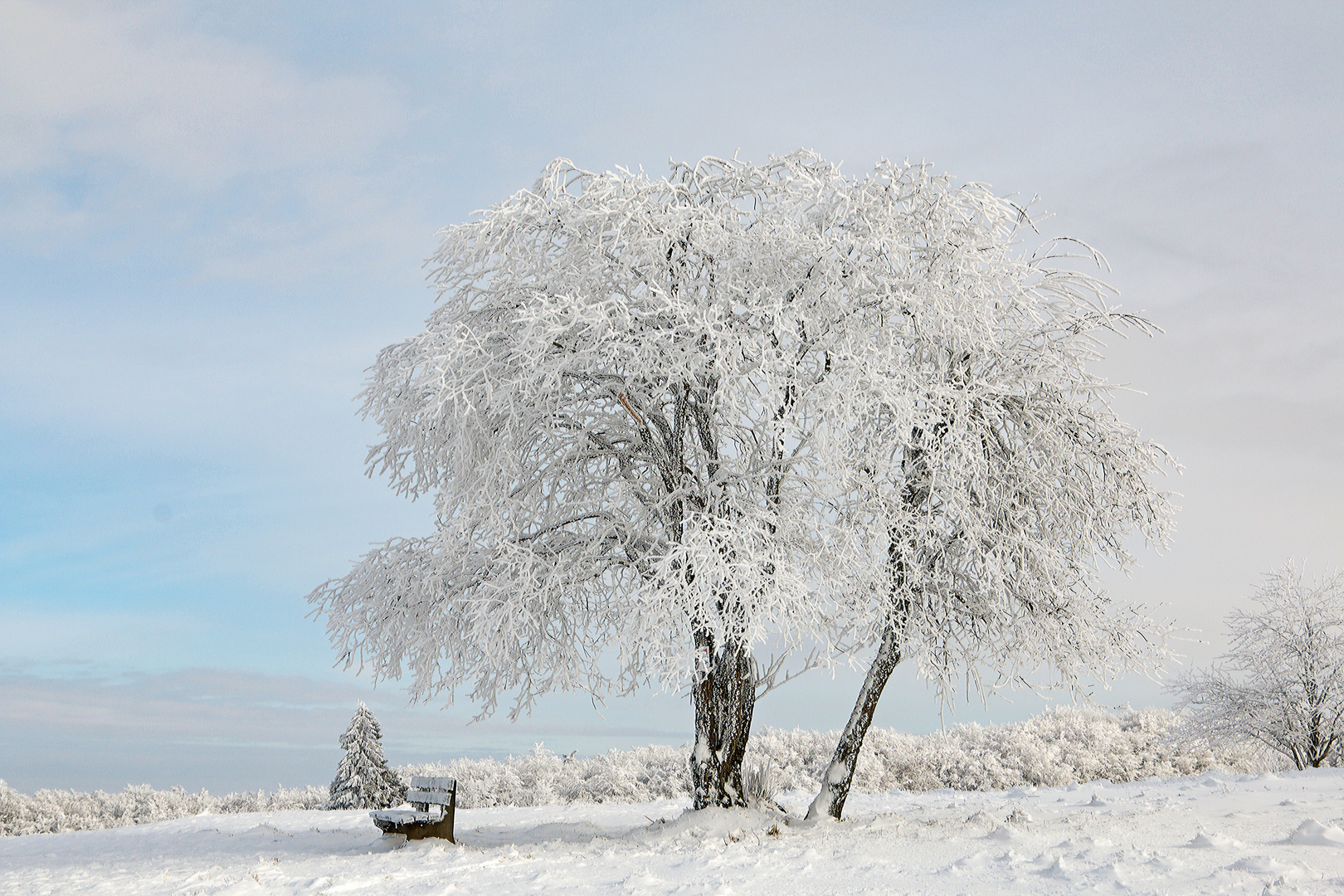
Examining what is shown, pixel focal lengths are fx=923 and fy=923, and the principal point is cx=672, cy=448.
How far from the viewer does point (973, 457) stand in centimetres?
979

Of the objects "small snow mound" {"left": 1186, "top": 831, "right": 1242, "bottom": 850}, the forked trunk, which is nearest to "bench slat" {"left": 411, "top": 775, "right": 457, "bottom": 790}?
the forked trunk

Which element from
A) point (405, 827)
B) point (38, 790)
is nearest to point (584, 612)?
point (405, 827)

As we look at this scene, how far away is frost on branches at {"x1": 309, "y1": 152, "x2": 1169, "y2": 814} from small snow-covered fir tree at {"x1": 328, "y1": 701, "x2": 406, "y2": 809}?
450 inches

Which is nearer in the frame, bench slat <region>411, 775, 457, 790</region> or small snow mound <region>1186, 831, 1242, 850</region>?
small snow mound <region>1186, 831, 1242, 850</region>

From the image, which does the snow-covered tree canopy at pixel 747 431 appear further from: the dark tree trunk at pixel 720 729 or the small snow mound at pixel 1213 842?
the small snow mound at pixel 1213 842

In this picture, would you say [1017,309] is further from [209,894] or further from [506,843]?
[209,894]

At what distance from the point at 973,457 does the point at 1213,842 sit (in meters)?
4.05

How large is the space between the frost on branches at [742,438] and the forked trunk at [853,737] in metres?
0.05

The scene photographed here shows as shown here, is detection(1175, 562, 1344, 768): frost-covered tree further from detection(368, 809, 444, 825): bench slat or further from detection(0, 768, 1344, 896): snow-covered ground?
detection(368, 809, 444, 825): bench slat

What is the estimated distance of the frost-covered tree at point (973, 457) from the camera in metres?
10.0

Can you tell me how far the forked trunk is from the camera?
1104 centimetres

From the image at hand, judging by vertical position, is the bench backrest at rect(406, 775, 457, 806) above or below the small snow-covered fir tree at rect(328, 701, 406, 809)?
above

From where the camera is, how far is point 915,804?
557 inches

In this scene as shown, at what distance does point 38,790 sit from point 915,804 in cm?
2130
